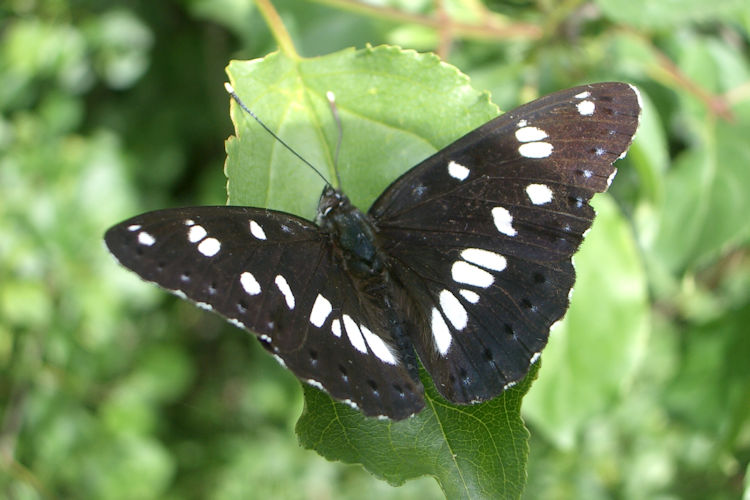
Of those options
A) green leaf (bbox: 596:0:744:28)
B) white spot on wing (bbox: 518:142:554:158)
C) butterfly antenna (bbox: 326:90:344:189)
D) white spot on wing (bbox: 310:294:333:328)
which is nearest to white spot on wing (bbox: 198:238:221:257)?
white spot on wing (bbox: 310:294:333:328)

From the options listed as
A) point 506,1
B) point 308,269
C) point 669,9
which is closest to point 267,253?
point 308,269

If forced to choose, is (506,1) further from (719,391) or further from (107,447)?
(107,447)

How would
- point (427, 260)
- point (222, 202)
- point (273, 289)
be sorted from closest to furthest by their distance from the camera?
1. point (273, 289)
2. point (427, 260)
3. point (222, 202)

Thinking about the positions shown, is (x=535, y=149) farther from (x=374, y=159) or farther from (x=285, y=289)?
(x=285, y=289)

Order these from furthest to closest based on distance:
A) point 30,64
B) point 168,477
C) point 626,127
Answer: point 168,477, point 30,64, point 626,127

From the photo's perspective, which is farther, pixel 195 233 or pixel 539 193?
pixel 539 193

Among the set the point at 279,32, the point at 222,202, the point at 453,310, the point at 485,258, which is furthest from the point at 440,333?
the point at 222,202
